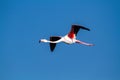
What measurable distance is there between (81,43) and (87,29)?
3.31 metres

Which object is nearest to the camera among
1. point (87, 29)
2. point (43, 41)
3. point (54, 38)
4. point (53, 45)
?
point (87, 29)

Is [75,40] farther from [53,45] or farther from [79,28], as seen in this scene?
[53,45]

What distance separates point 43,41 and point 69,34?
2.37 metres

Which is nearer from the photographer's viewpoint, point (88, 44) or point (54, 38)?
point (88, 44)

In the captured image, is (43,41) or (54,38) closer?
(43,41)

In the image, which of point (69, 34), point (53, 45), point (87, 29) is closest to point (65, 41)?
point (69, 34)

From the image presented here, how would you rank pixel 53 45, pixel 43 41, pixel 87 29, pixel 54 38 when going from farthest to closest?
pixel 53 45 → pixel 54 38 → pixel 43 41 → pixel 87 29

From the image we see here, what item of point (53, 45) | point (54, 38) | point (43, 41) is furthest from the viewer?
point (53, 45)

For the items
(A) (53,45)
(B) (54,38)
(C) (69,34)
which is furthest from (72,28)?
(A) (53,45)

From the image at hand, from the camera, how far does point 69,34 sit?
28.2 meters

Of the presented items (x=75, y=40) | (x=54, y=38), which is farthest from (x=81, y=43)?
(x=54, y=38)

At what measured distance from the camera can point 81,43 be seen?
28.8m

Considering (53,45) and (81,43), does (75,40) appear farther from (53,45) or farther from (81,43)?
(53,45)

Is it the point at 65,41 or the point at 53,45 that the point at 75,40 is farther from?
the point at 53,45
